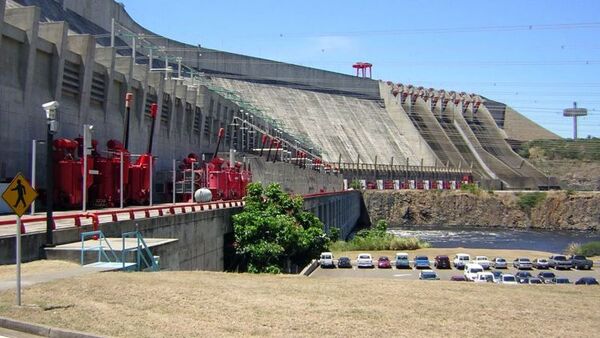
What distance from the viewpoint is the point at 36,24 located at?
2989 cm

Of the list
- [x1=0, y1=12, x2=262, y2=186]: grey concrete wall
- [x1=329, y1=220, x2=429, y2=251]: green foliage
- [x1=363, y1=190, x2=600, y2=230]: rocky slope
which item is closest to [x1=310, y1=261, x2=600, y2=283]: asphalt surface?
[x1=0, y1=12, x2=262, y2=186]: grey concrete wall

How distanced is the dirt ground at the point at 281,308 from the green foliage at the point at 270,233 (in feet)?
50.5

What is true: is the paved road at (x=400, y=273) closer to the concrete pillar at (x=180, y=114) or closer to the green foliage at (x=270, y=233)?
the green foliage at (x=270, y=233)

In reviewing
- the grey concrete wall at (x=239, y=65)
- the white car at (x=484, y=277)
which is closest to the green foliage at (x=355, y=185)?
the grey concrete wall at (x=239, y=65)

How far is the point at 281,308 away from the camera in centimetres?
1252

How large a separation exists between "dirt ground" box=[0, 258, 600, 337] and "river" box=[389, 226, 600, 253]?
200ft

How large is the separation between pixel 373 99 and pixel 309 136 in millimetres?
35123

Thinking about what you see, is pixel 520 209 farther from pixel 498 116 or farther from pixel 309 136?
pixel 498 116

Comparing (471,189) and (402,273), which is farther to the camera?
(471,189)

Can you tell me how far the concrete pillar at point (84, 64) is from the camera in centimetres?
3444

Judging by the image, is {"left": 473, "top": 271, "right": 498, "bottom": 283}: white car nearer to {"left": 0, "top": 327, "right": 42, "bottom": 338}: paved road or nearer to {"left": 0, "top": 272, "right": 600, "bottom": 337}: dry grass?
{"left": 0, "top": 272, "right": 600, "bottom": 337}: dry grass

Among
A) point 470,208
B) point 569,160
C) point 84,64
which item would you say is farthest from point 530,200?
point 84,64

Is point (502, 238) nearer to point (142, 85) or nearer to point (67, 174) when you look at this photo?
point (142, 85)

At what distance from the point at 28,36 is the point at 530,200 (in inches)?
3985
